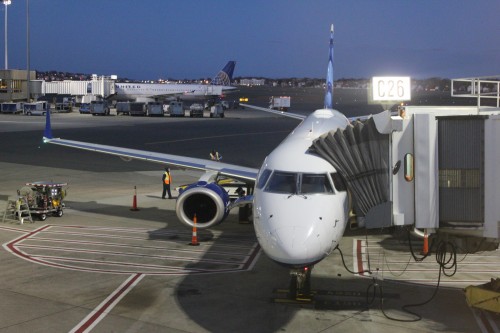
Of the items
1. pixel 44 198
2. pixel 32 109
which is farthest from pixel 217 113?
pixel 44 198

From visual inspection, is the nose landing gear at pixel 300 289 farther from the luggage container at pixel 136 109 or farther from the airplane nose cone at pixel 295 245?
the luggage container at pixel 136 109

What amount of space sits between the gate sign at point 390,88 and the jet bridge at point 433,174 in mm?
3241

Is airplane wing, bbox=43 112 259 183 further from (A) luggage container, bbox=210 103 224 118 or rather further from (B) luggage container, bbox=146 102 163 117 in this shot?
(B) luggage container, bbox=146 102 163 117

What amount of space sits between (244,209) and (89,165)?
20359 millimetres

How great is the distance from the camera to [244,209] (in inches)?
1006

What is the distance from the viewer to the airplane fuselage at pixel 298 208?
12.4 meters

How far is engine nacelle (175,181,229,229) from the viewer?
20458 mm

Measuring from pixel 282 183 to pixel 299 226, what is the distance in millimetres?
1517

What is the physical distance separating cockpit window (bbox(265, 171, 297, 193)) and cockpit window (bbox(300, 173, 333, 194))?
0.19 metres

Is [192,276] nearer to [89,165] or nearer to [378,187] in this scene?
[378,187]

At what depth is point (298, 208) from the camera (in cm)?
1298

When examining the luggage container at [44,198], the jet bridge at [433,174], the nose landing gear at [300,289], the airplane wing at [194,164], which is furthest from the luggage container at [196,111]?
the jet bridge at [433,174]

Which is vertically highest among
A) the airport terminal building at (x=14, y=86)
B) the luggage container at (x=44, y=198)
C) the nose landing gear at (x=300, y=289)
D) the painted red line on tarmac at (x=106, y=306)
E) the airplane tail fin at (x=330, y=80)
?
A: the airport terminal building at (x=14, y=86)

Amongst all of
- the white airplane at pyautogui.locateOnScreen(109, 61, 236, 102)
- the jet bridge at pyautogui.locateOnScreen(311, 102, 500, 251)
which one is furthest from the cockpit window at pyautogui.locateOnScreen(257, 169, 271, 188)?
the white airplane at pyautogui.locateOnScreen(109, 61, 236, 102)
